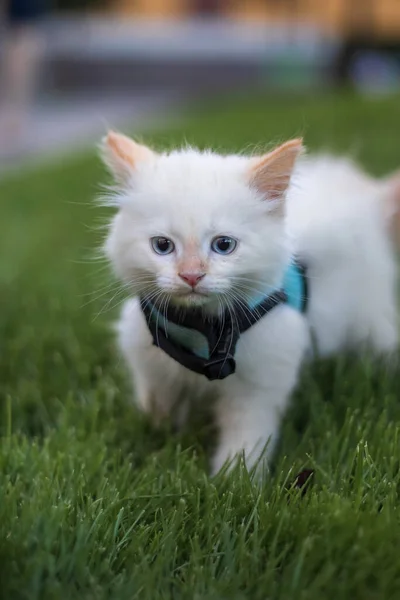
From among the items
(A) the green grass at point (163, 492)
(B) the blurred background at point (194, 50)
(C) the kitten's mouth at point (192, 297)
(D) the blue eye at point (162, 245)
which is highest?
(B) the blurred background at point (194, 50)

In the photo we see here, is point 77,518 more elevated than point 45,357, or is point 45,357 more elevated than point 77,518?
point 45,357

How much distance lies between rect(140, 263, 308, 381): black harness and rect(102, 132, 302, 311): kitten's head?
0.13ft

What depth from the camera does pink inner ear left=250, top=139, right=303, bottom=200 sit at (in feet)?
4.94

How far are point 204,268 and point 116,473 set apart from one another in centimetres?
53

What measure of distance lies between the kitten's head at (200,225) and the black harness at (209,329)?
39 millimetres

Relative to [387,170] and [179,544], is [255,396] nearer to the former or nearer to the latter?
[179,544]

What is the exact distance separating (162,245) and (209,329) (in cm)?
22

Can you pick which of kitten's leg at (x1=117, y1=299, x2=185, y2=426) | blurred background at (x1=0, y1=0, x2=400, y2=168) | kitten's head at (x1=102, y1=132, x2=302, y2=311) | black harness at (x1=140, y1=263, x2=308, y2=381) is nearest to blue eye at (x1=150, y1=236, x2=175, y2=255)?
kitten's head at (x1=102, y1=132, x2=302, y2=311)

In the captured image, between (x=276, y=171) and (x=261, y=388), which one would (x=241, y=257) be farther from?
(x=261, y=388)

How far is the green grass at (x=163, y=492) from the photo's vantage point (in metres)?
1.26

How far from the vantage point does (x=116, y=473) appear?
1.67 metres

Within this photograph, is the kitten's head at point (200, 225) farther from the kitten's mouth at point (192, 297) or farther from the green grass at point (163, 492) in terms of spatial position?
the green grass at point (163, 492)

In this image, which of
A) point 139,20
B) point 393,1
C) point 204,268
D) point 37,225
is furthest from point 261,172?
point 139,20

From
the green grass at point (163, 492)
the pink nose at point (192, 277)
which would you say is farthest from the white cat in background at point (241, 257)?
the green grass at point (163, 492)
